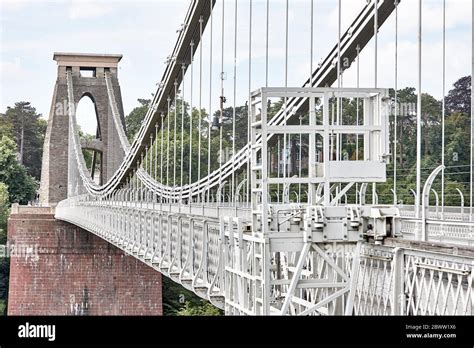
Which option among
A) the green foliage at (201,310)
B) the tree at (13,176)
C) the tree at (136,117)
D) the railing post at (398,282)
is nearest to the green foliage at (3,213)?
the tree at (13,176)

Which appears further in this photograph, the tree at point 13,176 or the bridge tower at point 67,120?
the bridge tower at point 67,120

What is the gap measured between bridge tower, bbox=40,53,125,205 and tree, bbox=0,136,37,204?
94 centimetres

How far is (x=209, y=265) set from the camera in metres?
14.6

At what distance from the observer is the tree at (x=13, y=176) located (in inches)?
1887

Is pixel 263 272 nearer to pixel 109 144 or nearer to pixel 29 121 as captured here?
pixel 109 144

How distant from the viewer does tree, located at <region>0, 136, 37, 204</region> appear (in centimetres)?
4794

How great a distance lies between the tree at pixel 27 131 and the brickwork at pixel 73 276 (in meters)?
10.9

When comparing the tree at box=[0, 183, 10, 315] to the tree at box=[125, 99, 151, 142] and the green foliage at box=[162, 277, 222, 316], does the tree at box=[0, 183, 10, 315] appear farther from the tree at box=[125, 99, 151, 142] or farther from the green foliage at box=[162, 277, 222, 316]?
the tree at box=[125, 99, 151, 142]

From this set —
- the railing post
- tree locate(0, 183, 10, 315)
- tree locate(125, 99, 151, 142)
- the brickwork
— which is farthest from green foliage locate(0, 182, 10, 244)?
the railing post

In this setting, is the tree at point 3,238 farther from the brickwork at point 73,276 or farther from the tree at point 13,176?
the brickwork at point 73,276

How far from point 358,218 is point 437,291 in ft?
4.89

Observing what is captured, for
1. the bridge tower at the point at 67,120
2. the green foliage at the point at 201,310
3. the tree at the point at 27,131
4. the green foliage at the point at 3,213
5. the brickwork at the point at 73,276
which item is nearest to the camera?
the green foliage at the point at 201,310

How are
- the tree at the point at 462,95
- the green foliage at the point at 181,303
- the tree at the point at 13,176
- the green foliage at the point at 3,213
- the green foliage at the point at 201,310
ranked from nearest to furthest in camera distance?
1. the tree at the point at 462,95
2. the green foliage at the point at 201,310
3. the green foliage at the point at 181,303
4. the green foliage at the point at 3,213
5. the tree at the point at 13,176

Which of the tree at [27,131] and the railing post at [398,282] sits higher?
the tree at [27,131]
